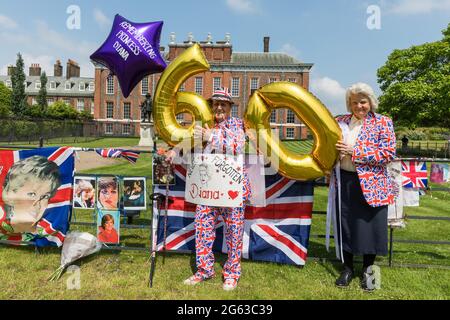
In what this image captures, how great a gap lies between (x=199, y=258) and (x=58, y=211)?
1.66 m

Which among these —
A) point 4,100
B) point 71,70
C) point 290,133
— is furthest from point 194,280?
point 71,70

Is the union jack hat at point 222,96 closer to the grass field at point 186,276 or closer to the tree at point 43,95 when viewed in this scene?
the grass field at point 186,276

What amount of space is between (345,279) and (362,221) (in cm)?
58

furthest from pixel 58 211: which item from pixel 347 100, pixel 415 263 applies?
pixel 415 263

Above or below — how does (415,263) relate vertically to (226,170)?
below

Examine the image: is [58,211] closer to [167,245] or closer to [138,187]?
[138,187]

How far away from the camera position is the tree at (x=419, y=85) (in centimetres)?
2252

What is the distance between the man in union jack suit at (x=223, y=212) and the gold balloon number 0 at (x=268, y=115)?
0.71 ft

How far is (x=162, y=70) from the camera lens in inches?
143

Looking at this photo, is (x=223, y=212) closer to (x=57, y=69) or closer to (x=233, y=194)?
(x=233, y=194)

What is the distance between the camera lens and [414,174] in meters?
3.50

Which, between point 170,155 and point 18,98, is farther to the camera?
point 18,98

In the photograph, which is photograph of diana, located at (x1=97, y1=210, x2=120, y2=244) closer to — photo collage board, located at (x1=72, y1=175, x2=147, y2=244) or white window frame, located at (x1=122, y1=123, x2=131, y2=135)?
photo collage board, located at (x1=72, y1=175, x2=147, y2=244)

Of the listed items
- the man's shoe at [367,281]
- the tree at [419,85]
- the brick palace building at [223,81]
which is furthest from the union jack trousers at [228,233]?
the brick palace building at [223,81]
